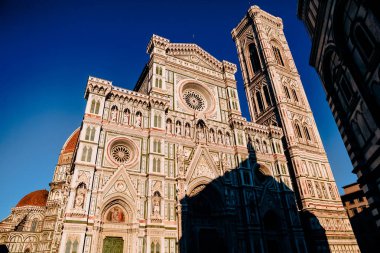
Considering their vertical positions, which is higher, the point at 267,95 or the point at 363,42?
the point at 267,95

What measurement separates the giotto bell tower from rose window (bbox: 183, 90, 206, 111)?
38.5 feet

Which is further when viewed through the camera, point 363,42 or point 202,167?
point 202,167

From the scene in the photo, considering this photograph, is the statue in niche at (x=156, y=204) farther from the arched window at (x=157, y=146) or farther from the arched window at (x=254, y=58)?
the arched window at (x=254, y=58)

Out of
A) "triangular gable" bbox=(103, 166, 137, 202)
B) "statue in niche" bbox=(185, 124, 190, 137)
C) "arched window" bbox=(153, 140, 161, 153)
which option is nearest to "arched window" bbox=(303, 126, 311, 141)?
"statue in niche" bbox=(185, 124, 190, 137)

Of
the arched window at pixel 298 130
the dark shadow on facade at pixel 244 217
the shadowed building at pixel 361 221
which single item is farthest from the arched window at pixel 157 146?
the shadowed building at pixel 361 221

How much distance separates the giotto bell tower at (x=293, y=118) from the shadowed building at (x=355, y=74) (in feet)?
61.8

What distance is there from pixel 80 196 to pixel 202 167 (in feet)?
→ 34.8

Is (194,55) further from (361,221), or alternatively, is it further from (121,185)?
(361,221)

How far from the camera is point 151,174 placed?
20.1 metres

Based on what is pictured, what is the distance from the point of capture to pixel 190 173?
885 inches

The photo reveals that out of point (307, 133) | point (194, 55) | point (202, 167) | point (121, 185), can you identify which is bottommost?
point (121, 185)

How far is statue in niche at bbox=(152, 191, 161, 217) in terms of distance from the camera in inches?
745

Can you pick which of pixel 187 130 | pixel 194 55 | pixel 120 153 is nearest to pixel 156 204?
pixel 120 153

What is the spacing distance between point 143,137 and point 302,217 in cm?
1968
